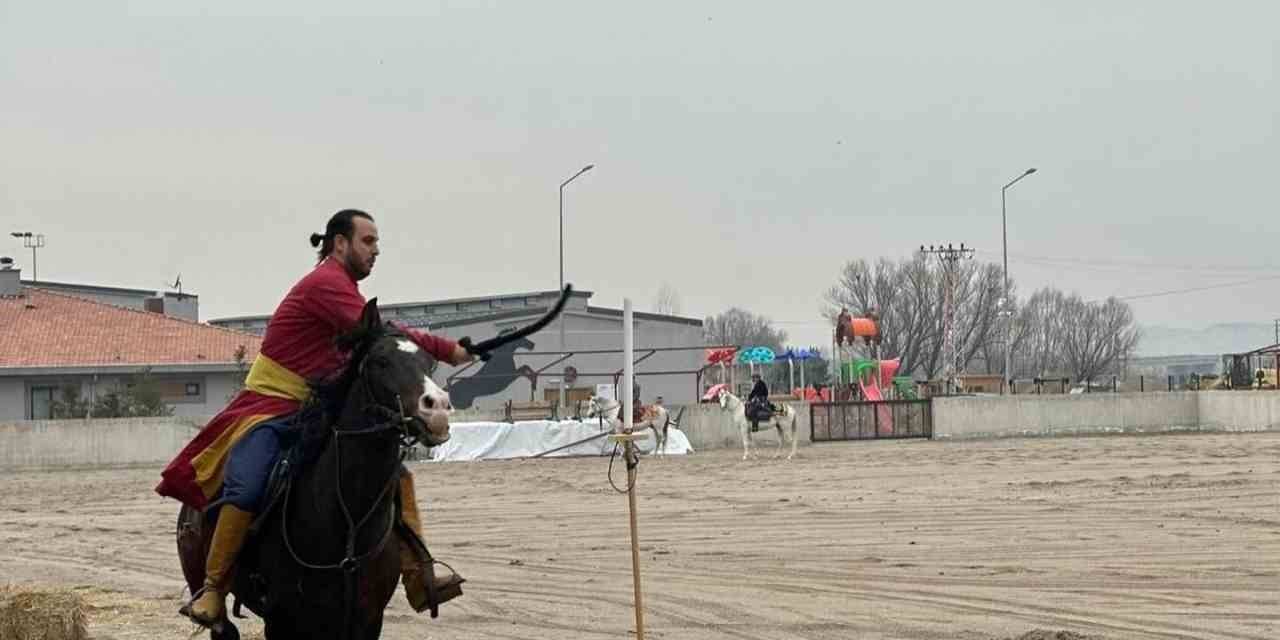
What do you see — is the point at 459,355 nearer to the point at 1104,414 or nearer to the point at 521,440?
the point at 521,440

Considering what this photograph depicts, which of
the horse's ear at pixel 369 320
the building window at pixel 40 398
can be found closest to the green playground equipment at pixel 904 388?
the building window at pixel 40 398

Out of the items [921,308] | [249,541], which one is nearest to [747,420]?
[249,541]

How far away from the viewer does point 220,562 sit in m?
8.49

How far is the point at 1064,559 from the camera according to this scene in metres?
16.9

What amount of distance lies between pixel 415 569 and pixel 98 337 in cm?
5695

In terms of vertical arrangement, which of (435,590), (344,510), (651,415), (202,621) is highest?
(651,415)

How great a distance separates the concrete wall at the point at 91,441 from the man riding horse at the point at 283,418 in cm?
3706

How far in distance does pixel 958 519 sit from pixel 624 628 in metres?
9.86

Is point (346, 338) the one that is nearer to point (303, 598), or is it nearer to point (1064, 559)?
point (303, 598)

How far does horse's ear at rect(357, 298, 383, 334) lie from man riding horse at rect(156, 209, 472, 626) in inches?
5.6

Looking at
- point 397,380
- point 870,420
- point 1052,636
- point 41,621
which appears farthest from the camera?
point 870,420

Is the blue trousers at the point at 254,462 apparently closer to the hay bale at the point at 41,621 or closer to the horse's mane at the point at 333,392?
the horse's mane at the point at 333,392

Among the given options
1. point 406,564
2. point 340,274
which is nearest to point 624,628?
point 406,564

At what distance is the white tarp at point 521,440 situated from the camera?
44.3 meters
